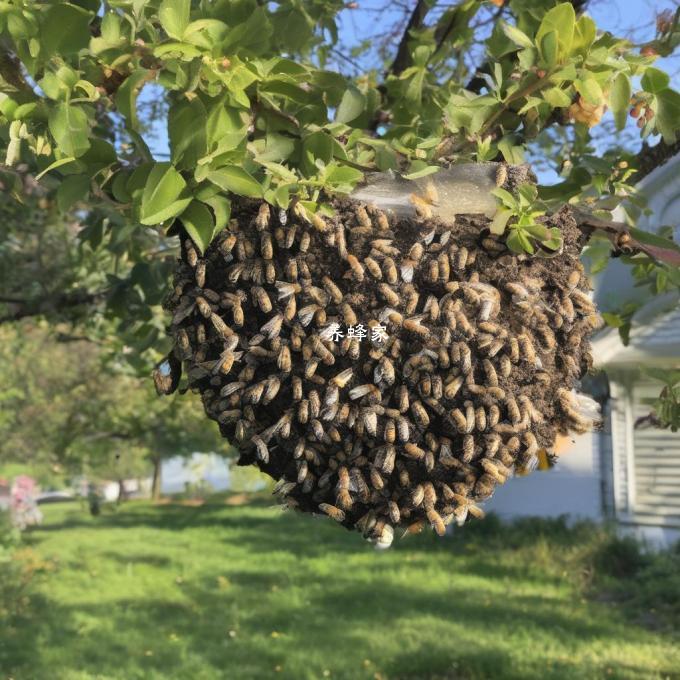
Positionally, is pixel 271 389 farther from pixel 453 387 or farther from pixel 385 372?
pixel 453 387

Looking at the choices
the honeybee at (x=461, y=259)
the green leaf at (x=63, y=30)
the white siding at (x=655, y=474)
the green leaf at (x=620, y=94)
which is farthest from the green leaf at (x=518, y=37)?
the white siding at (x=655, y=474)

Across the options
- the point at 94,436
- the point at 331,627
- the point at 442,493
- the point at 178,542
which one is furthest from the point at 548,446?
the point at 94,436

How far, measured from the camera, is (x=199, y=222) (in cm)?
133

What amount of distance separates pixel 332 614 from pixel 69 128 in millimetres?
8613

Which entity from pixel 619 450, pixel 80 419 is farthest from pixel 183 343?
pixel 80 419

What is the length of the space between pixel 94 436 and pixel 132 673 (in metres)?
12.0

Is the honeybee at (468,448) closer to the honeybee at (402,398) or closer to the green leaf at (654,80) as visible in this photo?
the honeybee at (402,398)

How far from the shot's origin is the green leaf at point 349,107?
1521mm

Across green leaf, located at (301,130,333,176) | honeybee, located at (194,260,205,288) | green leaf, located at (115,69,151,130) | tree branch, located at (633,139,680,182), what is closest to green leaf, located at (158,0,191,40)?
green leaf, located at (115,69,151,130)

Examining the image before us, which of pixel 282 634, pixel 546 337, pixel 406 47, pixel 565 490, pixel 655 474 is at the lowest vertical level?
pixel 282 634

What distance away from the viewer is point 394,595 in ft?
32.6

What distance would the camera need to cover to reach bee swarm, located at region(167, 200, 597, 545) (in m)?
1.39

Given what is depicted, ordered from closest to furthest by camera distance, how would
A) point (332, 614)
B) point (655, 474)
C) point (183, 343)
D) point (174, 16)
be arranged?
point (174, 16) < point (183, 343) < point (332, 614) < point (655, 474)

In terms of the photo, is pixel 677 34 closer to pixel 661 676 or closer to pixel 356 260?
pixel 356 260
